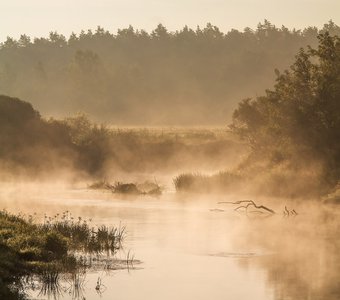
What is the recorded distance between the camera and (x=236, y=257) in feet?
137

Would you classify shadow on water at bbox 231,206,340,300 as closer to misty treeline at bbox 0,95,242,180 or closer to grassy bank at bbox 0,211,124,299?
grassy bank at bbox 0,211,124,299

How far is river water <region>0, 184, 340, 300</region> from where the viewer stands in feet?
109

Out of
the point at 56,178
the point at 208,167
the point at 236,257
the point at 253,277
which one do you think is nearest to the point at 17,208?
the point at 236,257

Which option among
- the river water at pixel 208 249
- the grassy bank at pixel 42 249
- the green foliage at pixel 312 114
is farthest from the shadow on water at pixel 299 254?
the green foliage at pixel 312 114

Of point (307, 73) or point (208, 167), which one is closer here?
point (307, 73)

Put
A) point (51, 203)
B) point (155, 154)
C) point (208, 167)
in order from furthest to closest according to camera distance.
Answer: point (155, 154)
point (208, 167)
point (51, 203)

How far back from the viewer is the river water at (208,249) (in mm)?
33250

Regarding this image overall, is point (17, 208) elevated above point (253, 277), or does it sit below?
above

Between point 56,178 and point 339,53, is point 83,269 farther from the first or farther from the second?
point 56,178

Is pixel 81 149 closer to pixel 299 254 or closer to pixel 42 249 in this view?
pixel 299 254

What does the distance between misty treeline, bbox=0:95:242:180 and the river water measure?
95.0ft

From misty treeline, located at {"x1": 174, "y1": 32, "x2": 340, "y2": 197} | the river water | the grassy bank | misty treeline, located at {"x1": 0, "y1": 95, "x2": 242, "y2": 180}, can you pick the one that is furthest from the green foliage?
the grassy bank

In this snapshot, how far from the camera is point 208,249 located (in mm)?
44500

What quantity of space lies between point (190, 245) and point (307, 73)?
111 feet
